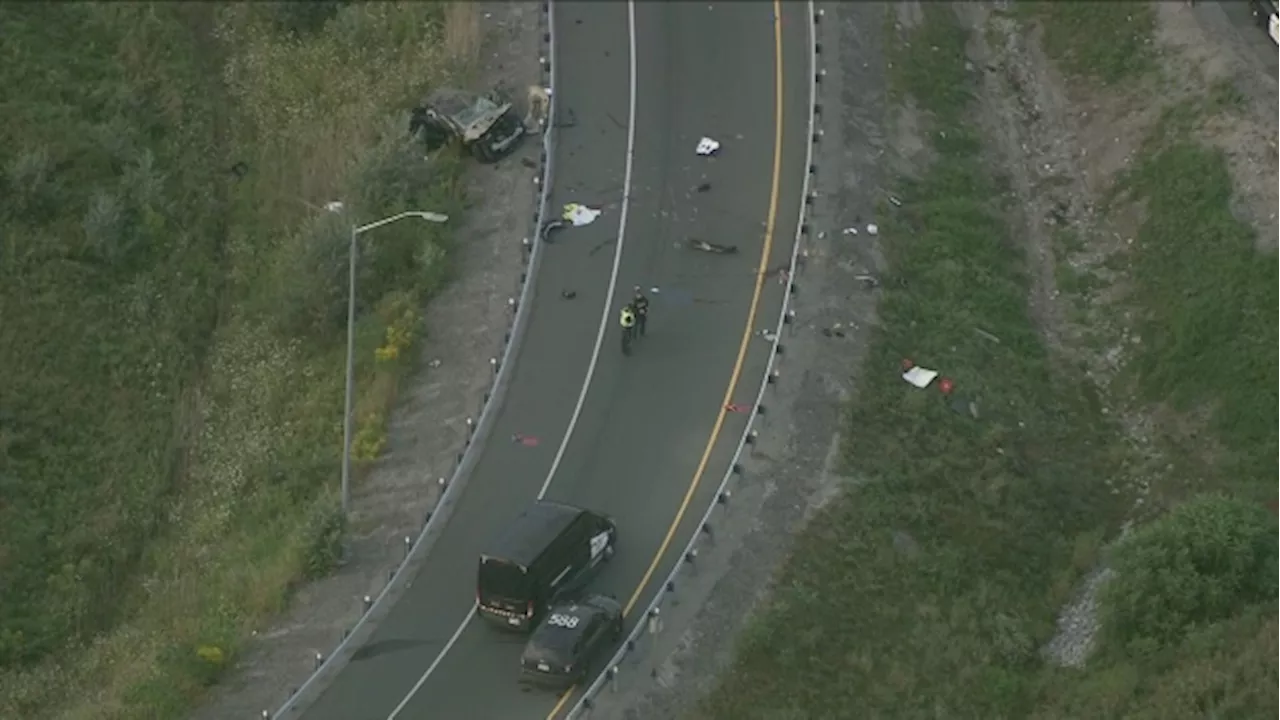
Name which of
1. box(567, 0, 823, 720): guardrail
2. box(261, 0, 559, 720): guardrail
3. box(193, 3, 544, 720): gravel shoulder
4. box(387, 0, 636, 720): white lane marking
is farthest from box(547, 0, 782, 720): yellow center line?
box(193, 3, 544, 720): gravel shoulder

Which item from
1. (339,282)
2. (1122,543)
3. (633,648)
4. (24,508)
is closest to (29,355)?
(24,508)

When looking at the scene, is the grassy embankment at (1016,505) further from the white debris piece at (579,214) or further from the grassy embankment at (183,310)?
the grassy embankment at (183,310)

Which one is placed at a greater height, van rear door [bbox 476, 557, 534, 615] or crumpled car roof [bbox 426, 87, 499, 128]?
crumpled car roof [bbox 426, 87, 499, 128]

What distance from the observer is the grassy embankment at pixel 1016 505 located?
130 feet

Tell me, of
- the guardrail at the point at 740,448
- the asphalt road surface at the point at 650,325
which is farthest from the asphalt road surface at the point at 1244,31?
the asphalt road surface at the point at 650,325

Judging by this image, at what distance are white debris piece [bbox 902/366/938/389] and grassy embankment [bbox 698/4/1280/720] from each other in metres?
0.41

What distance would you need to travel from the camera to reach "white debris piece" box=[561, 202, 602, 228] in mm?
53219

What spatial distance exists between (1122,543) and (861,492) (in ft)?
20.5

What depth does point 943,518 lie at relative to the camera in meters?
44.2

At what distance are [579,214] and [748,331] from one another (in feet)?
23.0

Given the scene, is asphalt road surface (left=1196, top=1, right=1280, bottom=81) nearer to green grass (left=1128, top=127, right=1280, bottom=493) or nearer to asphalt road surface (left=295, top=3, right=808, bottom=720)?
green grass (left=1128, top=127, right=1280, bottom=493)

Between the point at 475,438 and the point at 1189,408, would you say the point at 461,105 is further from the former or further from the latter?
the point at 1189,408

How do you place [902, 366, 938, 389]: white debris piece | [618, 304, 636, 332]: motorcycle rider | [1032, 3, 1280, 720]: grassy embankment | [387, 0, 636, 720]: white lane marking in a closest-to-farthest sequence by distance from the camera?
[1032, 3, 1280, 720]: grassy embankment, [387, 0, 636, 720]: white lane marking, [902, 366, 938, 389]: white debris piece, [618, 304, 636, 332]: motorcycle rider

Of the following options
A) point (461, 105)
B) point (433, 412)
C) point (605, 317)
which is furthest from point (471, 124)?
point (433, 412)
